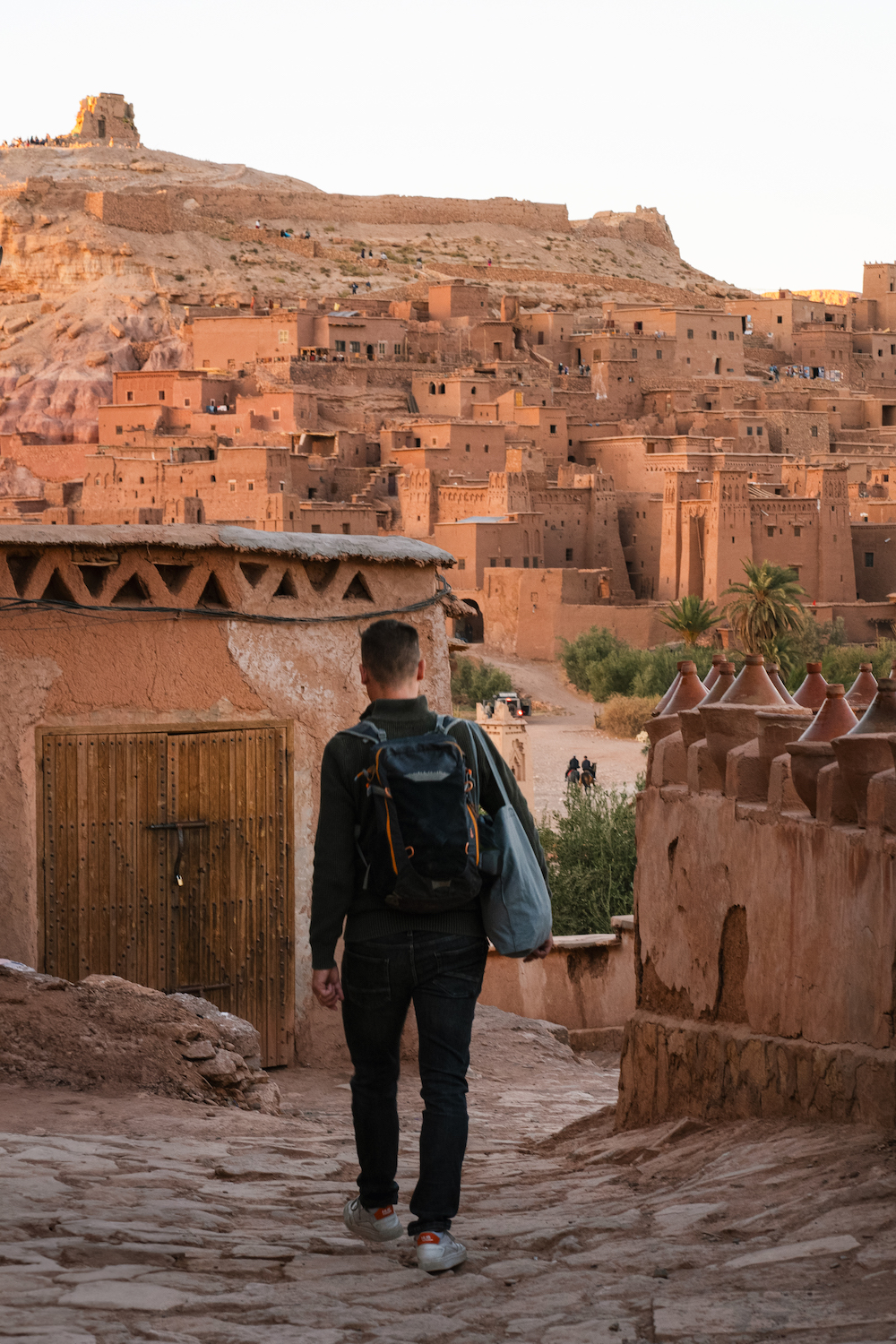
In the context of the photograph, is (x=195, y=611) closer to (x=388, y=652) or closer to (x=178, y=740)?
(x=178, y=740)

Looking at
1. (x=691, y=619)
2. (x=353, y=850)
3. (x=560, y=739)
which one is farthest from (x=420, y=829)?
(x=691, y=619)

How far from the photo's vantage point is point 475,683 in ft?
113

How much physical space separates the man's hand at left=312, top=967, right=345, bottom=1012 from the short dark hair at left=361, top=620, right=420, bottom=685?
58 cm

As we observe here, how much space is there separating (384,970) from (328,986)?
5.4 inches

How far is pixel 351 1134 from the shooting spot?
15.7ft

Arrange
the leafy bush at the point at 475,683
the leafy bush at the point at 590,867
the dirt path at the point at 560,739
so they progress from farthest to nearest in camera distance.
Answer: the leafy bush at the point at 475,683, the dirt path at the point at 560,739, the leafy bush at the point at 590,867

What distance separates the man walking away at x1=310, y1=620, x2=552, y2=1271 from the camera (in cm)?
315

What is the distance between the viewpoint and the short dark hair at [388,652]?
10.8 ft

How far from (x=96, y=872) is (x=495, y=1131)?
5.78 feet

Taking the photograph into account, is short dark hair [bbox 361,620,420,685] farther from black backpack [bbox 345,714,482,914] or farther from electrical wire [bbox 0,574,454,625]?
electrical wire [bbox 0,574,454,625]

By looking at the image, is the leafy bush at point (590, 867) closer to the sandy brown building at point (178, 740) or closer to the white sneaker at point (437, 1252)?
the sandy brown building at point (178, 740)

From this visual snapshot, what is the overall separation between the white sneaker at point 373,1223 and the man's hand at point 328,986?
390 mm

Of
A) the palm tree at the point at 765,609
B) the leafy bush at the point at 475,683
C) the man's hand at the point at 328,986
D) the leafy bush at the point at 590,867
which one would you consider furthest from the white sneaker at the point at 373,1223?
the palm tree at the point at 765,609

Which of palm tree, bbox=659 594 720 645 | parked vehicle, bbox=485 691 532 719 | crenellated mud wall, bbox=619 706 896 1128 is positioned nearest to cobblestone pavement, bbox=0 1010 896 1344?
crenellated mud wall, bbox=619 706 896 1128
